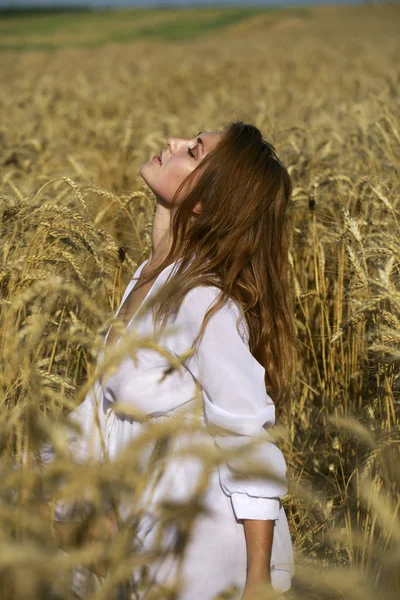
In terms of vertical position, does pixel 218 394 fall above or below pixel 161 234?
below

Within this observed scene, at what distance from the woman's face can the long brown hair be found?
44 millimetres

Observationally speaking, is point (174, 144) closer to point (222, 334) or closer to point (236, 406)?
point (222, 334)

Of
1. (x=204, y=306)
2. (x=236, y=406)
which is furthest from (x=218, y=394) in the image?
(x=204, y=306)

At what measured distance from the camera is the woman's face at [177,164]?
→ 1.82 m

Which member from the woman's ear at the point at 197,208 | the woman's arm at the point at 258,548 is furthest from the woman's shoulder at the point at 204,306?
the woman's arm at the point at 258,548

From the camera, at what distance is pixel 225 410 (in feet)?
4.90

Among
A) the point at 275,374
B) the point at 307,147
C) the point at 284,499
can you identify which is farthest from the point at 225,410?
the point at 307,147

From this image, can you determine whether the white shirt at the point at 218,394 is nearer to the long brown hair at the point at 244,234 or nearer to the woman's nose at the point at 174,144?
the long brown hair at the point at 244,234

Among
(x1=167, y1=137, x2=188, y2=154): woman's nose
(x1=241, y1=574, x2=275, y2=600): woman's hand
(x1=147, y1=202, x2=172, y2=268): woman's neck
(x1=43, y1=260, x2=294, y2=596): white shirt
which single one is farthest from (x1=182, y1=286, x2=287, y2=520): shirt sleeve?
(x1=167, y1=137, x2=188, y2=154): woman's nose

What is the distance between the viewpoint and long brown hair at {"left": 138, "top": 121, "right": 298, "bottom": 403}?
1.70 meters

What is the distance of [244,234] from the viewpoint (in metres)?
1.73

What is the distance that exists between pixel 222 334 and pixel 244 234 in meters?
0.33

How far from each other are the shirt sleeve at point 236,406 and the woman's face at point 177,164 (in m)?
0.46

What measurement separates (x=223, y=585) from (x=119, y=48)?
84.6 feet
